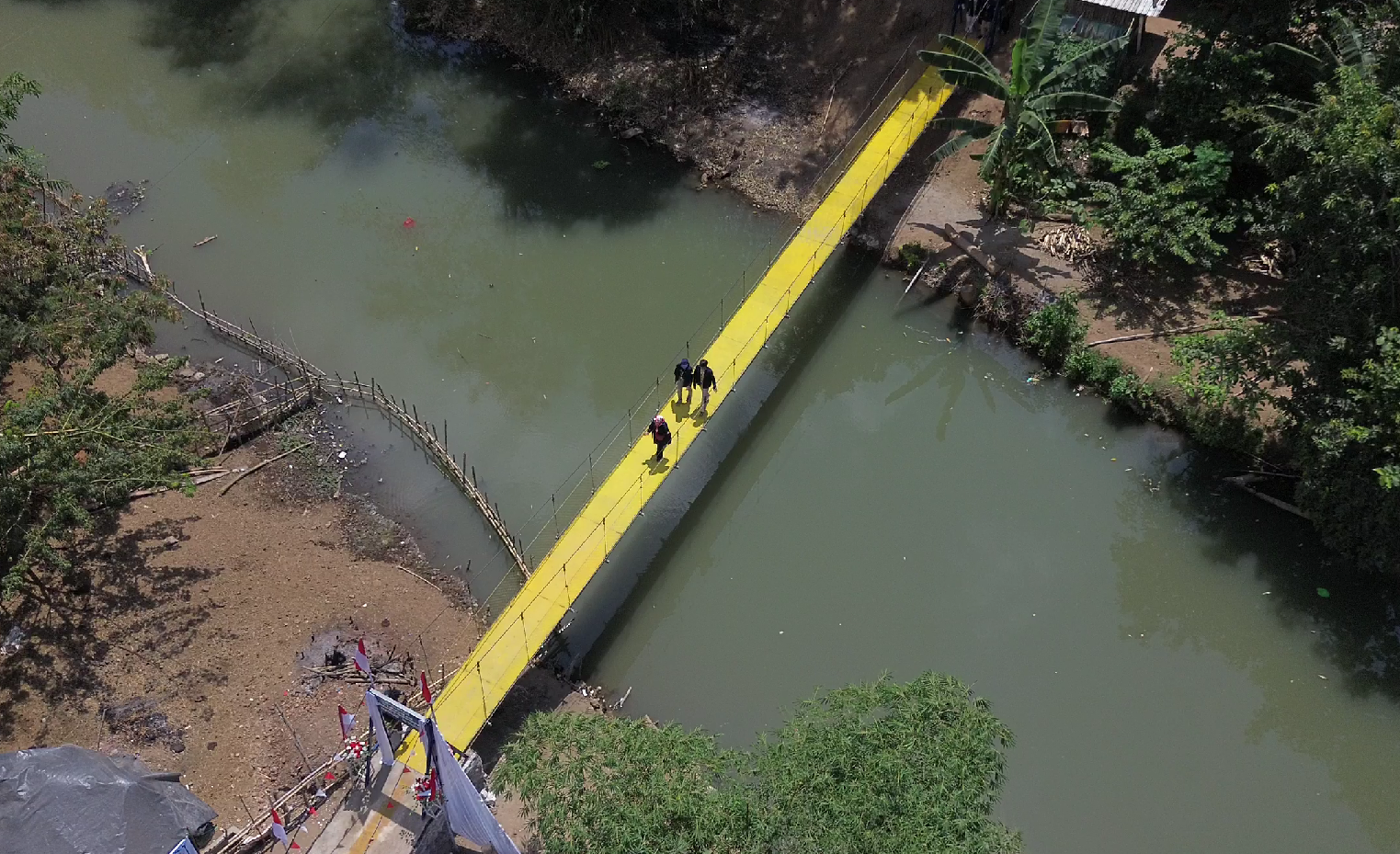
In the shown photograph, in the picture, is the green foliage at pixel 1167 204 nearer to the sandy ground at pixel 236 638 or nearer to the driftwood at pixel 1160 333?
the driftwood at pixel 1160 333

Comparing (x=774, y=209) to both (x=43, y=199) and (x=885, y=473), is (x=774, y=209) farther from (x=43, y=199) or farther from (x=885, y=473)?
(x=43, y=199)

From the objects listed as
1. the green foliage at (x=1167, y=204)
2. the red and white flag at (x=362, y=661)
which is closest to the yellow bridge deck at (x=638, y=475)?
the red and white flag at (x=362, y=661)

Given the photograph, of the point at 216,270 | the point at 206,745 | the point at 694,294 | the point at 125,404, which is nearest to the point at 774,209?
the point at 694,294

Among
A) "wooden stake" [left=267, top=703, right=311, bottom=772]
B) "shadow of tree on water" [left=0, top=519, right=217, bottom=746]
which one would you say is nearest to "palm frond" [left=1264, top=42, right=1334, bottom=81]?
"wooden stake" [left=267, top=703, right=311, bottom=772]

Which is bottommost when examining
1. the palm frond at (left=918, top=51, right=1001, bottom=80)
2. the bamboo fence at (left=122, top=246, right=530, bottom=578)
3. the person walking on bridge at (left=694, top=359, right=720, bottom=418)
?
the bamboo fence at (left=122, top=246, right=530, bottom=578)

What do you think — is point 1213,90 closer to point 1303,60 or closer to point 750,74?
point 1303,60

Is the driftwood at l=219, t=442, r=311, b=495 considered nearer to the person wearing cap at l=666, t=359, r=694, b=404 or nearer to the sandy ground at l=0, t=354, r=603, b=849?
the sandy ground at l=0, t=354, r=603, b=849
